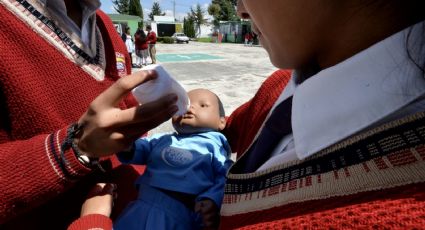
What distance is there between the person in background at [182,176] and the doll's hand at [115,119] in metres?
0.27

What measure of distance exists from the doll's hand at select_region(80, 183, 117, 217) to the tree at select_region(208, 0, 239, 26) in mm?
53280

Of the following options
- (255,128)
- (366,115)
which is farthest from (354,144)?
(255,128)

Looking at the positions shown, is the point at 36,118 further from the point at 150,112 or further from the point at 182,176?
the point at 182,176

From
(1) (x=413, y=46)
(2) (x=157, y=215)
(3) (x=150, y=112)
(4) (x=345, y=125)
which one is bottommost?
(2) (x=157, y=215)

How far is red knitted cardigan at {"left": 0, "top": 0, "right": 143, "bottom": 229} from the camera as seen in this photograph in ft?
3.14

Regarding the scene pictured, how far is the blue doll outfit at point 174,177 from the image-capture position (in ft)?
4.48

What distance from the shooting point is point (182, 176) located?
57.1 inches

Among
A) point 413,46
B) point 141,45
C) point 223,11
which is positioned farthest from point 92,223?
point 223,11

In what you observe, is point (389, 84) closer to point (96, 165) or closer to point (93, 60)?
point (96, 165)

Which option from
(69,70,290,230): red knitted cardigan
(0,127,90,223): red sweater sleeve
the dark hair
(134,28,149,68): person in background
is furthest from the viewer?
(134,28,149,68): person in background

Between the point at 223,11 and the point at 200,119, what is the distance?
2188 inches

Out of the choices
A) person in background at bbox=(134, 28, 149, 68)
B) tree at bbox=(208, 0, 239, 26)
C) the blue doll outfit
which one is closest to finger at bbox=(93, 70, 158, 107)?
the blue doll outfit

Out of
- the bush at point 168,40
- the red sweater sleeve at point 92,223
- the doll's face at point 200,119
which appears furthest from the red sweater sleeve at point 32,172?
the bush at point 168,40

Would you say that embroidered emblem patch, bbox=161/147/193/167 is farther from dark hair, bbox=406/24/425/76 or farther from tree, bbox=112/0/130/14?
tree, bbox=112/0/130/14
